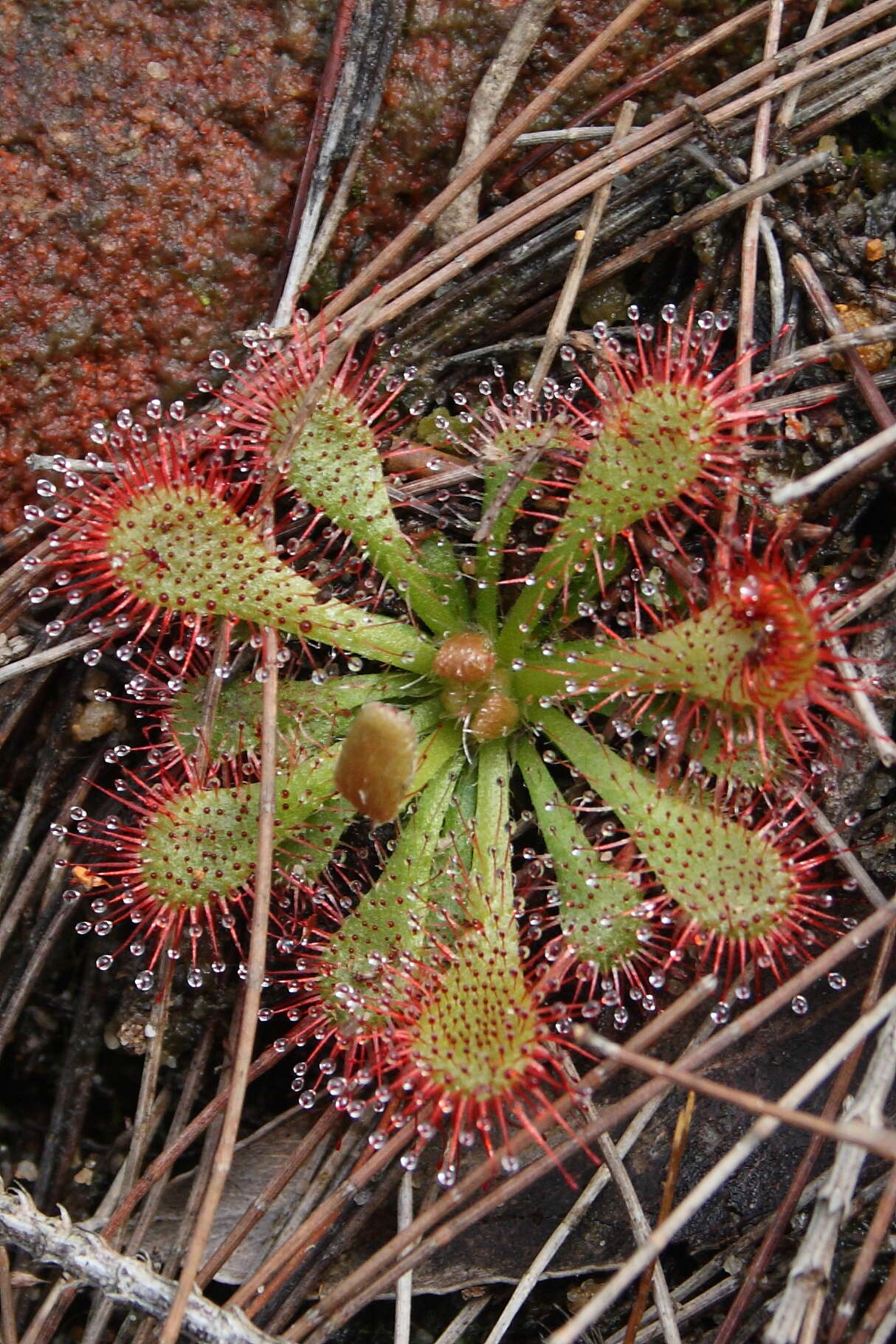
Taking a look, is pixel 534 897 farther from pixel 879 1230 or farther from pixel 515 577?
pixel 879 1230

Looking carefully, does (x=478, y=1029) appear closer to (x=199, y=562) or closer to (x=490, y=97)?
(x=199, y=562)

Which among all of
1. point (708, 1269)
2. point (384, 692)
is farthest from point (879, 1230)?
point (384, 692)

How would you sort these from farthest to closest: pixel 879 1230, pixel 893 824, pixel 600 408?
pixel 893 824
pixel 600 408
pixel 879 1230

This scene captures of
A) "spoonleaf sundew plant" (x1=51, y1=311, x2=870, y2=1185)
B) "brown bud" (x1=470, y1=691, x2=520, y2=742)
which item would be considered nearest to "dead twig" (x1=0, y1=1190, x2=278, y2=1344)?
"spoonleaf sundew plant" (x1=51, y1=311, x2=870, y2=1185)

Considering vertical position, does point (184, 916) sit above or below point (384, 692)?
below

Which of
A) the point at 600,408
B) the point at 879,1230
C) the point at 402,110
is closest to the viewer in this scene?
the point at 879,1230

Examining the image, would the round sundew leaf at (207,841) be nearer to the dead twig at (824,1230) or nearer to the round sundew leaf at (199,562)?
the round sundew leaf at (199,562)
